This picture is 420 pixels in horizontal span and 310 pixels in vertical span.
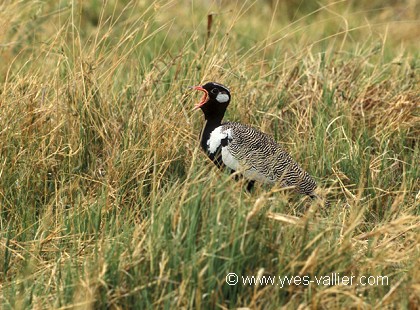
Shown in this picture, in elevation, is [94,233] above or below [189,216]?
below

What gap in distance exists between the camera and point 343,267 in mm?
3822

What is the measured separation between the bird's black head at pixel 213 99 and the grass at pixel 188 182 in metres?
0.16

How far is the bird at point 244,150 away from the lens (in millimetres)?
5078

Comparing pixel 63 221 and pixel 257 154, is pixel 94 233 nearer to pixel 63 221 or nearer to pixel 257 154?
pixel 63 221

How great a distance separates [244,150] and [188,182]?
820 mm

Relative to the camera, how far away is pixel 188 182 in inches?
172

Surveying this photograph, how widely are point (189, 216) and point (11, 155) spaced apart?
4.91 feet

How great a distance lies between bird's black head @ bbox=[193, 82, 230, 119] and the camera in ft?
17.4

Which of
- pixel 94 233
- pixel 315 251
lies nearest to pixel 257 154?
pixel 94 233
